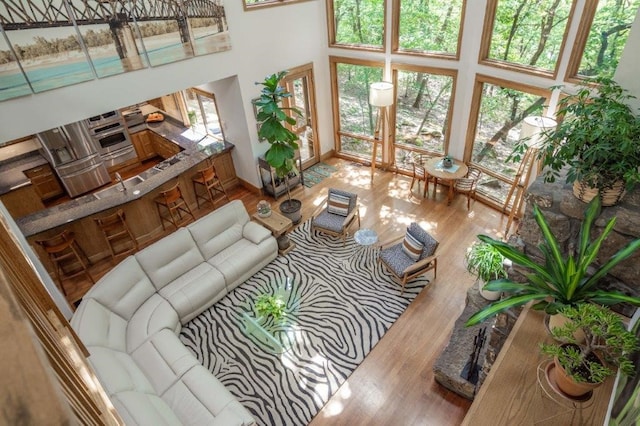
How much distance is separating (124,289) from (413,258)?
3798mm

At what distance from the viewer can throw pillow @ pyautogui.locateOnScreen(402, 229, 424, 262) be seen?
5.28 meters

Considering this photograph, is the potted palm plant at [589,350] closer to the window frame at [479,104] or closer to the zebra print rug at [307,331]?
the zebra print rug at [307,331]

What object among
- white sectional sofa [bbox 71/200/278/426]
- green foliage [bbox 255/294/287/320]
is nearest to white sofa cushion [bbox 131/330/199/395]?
white sectional sofa [bbox 71/200/278/426]

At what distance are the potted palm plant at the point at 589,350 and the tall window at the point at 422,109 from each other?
5085 millimetres

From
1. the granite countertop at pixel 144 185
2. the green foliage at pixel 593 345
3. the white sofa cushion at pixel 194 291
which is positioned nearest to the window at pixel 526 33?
the green foliage at pixel 593 345

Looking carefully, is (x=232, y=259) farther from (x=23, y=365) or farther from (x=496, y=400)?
(x=23, y=365)

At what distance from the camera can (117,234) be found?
6.05 m

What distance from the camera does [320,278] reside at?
566cm

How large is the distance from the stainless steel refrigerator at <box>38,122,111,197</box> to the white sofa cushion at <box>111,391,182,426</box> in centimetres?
568

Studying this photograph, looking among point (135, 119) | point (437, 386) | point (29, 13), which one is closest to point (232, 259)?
point (437, 386)

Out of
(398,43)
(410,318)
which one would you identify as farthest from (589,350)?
(398,43)

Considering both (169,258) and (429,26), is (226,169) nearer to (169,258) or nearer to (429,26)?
(169,258)

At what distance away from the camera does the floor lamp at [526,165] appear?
16.0 feet

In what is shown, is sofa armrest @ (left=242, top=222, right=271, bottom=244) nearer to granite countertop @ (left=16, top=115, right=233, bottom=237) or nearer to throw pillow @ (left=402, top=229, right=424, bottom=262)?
granite countertop @ (left=16, top=115, right=233, bottom=237)
